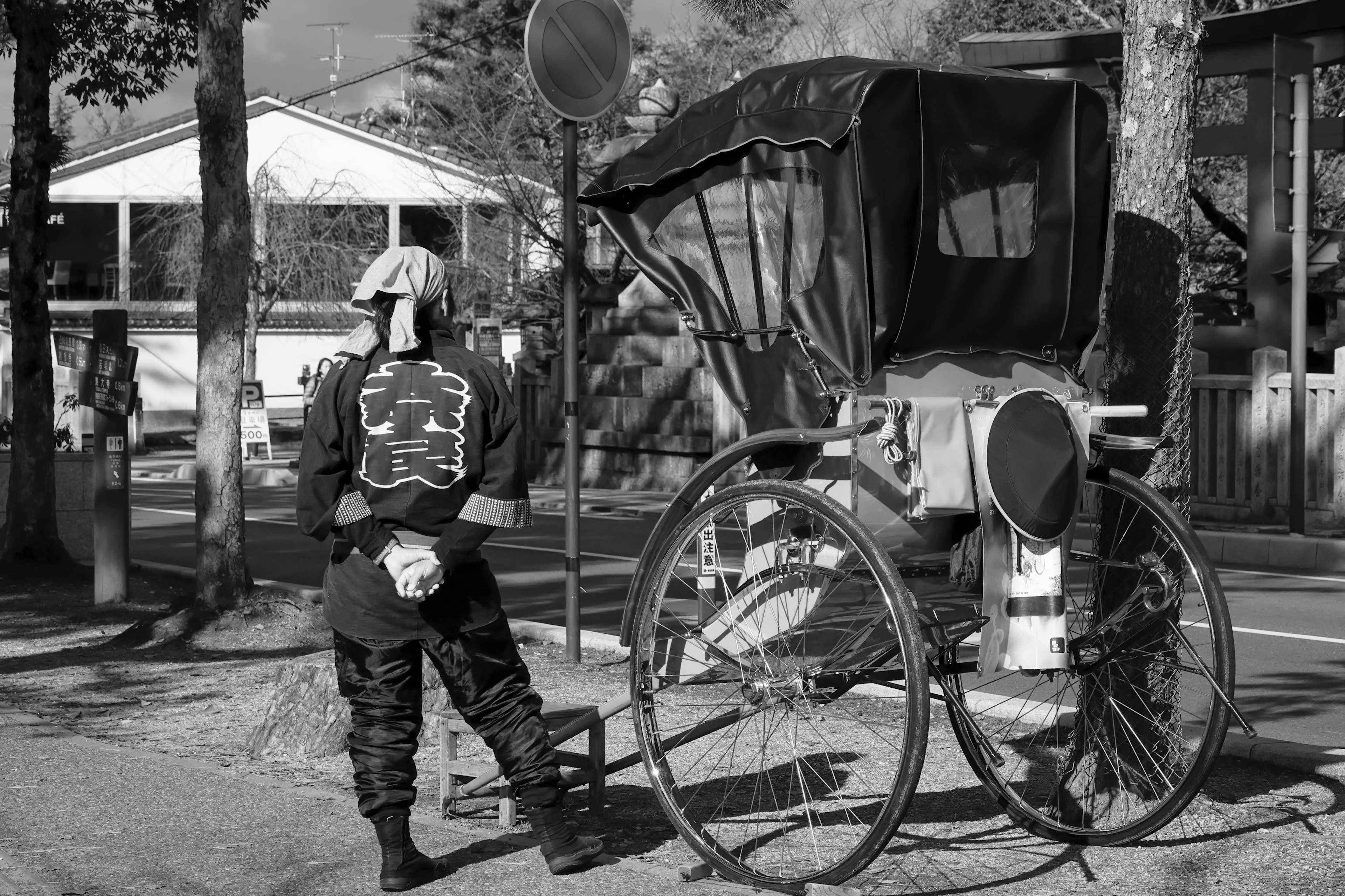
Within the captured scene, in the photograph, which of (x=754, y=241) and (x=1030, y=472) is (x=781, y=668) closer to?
(x=1030, y=472)

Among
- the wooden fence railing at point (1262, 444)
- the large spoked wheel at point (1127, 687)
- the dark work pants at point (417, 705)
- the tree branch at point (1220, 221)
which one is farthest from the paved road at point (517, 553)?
the tree branch at point (1220, 221)

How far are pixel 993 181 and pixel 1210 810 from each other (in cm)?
222

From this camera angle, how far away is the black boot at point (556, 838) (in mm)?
4465

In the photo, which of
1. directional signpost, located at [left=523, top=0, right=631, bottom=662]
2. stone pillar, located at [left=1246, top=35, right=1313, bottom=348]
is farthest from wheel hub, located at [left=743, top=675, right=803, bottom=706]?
stone pillar, located at [left=1246, top=35, right=1313, bottom=348]

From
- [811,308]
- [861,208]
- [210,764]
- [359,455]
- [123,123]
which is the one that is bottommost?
[210,764]

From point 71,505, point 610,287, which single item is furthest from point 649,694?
point 610,287

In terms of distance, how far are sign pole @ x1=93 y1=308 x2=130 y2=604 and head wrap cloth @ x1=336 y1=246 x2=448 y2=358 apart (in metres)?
6.35

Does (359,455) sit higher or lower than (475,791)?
higher

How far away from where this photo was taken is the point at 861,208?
4.42 metres

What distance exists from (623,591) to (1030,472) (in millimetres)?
7981

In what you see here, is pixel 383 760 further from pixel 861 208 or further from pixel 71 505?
pixel 71 505

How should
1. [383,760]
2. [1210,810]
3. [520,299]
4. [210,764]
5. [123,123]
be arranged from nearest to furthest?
1. [383,760]
2. [1210,810]
3. [210,764]
4. [520,299]
5. [123,123]

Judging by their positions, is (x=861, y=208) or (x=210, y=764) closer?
(x=861, y=208)

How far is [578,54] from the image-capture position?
794cm
